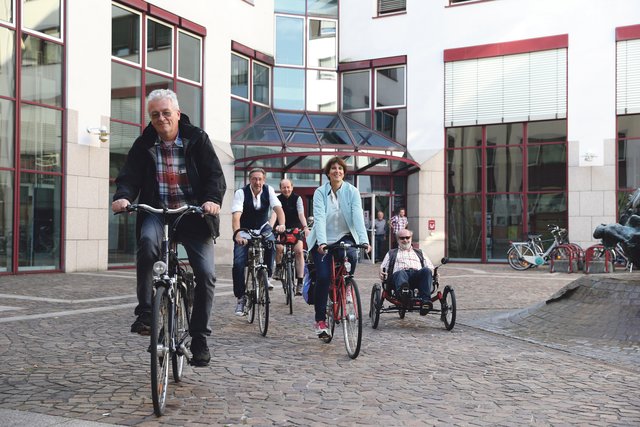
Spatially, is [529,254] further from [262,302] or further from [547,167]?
[262,302]

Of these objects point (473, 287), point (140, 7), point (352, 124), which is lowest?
point (473, 287)

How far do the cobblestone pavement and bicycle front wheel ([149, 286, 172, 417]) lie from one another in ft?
0.43

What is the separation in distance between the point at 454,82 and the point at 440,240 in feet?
16.7

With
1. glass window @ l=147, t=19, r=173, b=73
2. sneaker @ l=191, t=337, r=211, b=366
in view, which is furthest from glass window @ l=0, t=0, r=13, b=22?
sneaker @ l=191, t=337, r=211, b=366

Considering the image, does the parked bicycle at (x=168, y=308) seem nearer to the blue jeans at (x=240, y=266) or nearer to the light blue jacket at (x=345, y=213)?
the light blue jacket at (x=345, y=213)

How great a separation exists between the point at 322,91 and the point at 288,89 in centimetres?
124

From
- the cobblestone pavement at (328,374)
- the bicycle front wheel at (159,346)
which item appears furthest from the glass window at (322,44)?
the bicycle front wheel at (159,346)

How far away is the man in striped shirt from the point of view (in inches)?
301

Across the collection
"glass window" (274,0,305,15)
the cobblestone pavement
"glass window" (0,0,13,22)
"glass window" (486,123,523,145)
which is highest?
"glass window" (274,0,305,15)

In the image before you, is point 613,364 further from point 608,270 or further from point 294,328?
point 608,270

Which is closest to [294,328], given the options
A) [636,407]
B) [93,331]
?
[93,331]

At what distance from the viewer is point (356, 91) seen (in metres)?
23.8

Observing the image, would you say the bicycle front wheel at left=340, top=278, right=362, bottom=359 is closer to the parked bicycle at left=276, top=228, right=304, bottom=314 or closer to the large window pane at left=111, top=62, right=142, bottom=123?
the parked bicycle at left=276, top=228, right=304, bottom=314

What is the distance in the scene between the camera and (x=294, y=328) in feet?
24.8
